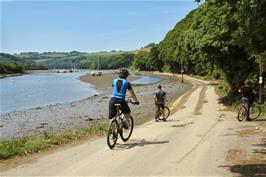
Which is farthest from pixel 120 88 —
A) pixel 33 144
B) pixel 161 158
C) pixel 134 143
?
pixel 33 144

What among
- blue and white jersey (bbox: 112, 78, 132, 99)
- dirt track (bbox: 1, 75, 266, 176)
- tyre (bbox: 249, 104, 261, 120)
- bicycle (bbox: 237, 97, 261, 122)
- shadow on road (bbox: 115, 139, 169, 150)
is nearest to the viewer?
dirt track (bbox: 1, 75, 266, 176)

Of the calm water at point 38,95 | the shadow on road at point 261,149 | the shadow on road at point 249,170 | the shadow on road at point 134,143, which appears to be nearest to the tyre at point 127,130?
the shadow on road at point 134,143

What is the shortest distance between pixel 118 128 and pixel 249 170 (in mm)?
4228

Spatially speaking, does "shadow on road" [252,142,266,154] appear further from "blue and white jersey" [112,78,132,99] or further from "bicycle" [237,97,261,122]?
"bicycle" [237,97,261,122]

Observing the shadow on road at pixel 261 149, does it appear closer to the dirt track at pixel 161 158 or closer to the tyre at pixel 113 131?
the dirt track at pixel 161 158

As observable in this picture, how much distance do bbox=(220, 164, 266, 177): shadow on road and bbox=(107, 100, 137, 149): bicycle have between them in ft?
11.8

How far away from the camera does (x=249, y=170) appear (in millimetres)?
9461

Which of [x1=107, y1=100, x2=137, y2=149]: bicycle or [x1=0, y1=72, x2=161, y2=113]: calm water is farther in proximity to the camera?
[x1=0, y1=72, x2=161, y2=113]: calm water

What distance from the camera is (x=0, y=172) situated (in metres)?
9.59

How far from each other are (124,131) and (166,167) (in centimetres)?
401

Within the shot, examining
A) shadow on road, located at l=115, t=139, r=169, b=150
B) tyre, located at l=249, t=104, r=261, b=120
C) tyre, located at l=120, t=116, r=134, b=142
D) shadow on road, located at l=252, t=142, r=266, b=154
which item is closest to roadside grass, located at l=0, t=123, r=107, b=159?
tyre, located at l=120, t=116, r=134, b=142

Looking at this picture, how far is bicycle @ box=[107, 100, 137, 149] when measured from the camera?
12250 millimetres

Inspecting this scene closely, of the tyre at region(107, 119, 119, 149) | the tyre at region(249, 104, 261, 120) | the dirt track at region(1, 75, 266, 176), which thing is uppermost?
the tyre at region(107, 119, 119, 149)

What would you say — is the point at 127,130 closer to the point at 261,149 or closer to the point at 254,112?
the point at 261,149
